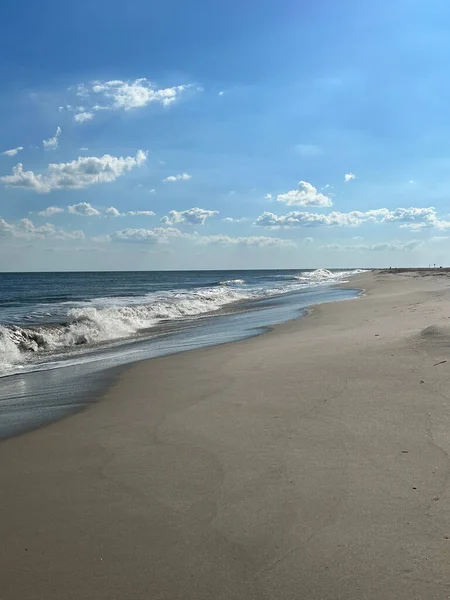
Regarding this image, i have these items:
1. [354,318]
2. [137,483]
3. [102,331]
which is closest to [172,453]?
[137,483]

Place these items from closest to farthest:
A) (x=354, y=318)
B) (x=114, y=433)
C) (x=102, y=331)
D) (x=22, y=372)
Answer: (x=114, y=433) < (x=22, y=372) < (x=354, y=318) < (x=102, y=331)

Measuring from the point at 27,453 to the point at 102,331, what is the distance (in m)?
12.3

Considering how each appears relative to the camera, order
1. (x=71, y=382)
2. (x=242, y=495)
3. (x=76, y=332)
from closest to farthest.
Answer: (x=242, y=495), (x=71, y=382), (x=76, y=332)

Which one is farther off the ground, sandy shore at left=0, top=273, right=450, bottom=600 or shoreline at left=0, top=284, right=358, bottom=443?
sandy shore at left=0, top=273, right=450, bottom=600

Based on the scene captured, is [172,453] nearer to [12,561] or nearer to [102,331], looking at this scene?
[12,561]

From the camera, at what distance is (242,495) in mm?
3523

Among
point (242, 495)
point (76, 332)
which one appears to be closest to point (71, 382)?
point (242, 495)

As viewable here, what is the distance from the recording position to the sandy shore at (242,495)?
2.64m

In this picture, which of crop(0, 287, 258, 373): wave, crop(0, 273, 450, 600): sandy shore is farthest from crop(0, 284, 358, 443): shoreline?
crop(0, 287, 258, 373): wave

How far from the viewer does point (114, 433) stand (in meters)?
5.19

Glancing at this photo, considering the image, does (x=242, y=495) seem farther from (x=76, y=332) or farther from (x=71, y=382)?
(x=76, y=332)

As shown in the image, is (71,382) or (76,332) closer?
(71,382)

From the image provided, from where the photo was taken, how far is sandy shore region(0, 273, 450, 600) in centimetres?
264

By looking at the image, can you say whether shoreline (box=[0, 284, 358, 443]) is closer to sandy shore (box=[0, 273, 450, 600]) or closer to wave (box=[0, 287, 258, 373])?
sandy shore (box=[0, 273, 450, 600])
